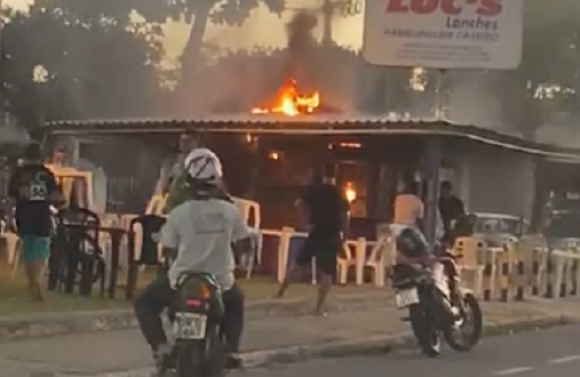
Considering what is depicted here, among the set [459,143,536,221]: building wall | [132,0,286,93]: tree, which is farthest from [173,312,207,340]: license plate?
[132,0,286,93]: tree

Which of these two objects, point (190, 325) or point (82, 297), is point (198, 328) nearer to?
point (190, 325)

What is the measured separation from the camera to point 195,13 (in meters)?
30.2

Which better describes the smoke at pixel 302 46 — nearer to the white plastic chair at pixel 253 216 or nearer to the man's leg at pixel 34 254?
the white plastic chair at pixel 253 216

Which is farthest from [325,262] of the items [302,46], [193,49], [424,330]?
[193,49]

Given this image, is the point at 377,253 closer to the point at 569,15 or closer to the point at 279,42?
the point at 279,42

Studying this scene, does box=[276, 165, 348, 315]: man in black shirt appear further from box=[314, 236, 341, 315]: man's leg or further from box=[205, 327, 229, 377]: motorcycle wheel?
box=[205, 327, 229, 377]: motorcycle wheel

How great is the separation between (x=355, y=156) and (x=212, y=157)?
15574mm

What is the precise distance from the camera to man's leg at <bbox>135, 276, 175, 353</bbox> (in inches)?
375

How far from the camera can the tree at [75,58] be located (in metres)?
29.7

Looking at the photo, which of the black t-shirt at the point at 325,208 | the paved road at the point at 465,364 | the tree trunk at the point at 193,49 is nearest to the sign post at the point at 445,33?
the black t-shirt at the point at 325,208

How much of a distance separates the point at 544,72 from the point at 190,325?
2592 cm

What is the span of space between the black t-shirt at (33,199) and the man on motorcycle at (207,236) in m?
5.74

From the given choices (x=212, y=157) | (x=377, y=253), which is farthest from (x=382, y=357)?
(x=377, y=253)

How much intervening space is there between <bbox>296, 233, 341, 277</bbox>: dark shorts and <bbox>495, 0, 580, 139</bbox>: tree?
15417 millimetres
